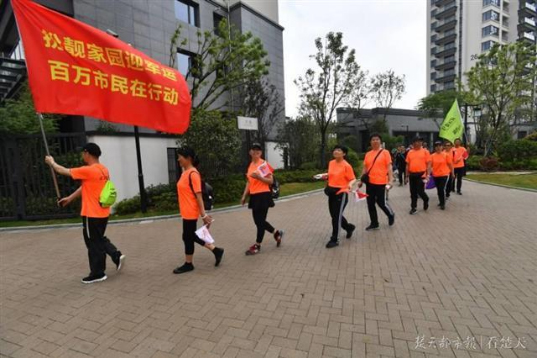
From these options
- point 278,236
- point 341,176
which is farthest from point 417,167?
point 278,236

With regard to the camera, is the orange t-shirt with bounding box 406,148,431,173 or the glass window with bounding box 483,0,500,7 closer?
the orange t-shirt with bounding box 406,148,431,173

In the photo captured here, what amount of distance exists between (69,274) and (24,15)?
349 cm

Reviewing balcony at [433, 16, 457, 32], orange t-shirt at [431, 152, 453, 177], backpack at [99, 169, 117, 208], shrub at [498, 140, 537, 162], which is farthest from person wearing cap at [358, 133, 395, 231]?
balcony at [433, 16, 457, 32]

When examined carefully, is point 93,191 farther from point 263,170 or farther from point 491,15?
point 491,15

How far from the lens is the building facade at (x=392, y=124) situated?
39250 mm

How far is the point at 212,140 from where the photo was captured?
31.2 ft

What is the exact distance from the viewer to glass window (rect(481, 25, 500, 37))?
53.3 m

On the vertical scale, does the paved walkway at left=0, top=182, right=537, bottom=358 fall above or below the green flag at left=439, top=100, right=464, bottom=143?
below

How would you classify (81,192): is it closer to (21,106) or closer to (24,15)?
(24,15)

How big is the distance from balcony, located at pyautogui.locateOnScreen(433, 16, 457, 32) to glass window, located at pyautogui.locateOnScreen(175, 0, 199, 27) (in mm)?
58738

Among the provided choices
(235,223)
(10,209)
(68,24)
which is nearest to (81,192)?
(68,24)

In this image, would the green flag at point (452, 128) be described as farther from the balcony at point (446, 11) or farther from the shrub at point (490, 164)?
the balcony at point (446, 11)

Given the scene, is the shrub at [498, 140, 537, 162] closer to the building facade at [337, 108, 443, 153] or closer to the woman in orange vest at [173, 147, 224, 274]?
the building facade at [337, 108, 443, 153]

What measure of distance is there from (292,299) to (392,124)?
43.9 meters
